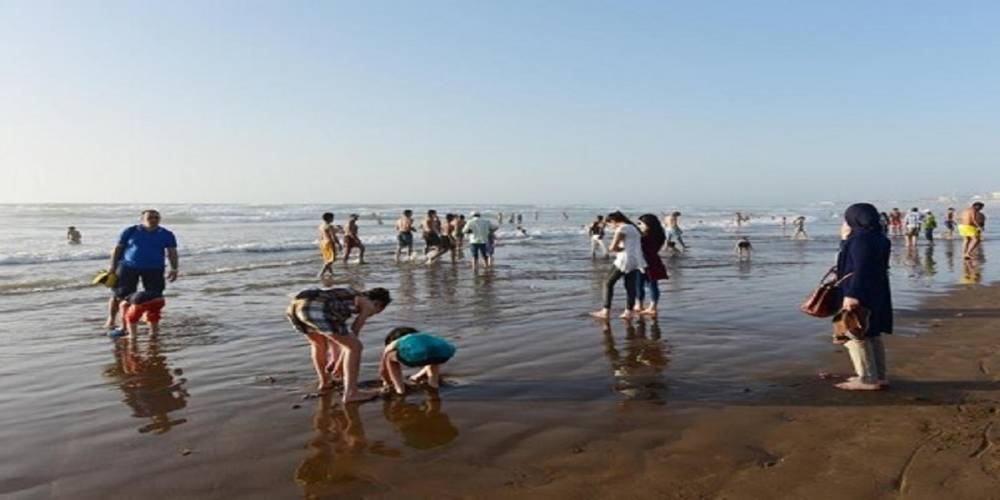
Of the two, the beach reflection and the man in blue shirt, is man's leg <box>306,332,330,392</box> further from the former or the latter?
the man in blue shirt

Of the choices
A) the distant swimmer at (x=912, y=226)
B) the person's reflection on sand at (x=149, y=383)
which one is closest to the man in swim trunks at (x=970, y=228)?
the distant swimmer at (x=912, y=226)

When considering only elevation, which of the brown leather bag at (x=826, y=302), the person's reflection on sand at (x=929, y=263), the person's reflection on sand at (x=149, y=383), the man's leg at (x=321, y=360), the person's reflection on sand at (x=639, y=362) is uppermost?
the brown leather bag at (x=826, y=302)

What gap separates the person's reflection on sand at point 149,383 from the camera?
562 cm

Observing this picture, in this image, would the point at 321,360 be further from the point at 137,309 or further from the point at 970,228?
the point at 970,228

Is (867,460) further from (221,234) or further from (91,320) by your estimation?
(221,234)

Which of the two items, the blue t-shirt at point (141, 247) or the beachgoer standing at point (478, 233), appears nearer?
the blue t-shirt at point (141, 247)

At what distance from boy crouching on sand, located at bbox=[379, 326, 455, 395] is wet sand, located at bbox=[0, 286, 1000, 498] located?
23 cm

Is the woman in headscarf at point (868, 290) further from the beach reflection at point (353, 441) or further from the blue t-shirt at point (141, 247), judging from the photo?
the blue t-shirt at point (141, 247)

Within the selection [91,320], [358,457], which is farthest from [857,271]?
[91,320]

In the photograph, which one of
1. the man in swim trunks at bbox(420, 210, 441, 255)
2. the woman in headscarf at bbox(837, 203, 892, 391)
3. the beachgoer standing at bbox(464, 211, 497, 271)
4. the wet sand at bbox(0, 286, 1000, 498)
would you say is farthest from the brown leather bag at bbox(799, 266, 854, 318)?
the man in swim trunks at bbox(420, 210, 441, 255)

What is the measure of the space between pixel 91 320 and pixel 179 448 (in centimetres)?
775

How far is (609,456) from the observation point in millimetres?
4477

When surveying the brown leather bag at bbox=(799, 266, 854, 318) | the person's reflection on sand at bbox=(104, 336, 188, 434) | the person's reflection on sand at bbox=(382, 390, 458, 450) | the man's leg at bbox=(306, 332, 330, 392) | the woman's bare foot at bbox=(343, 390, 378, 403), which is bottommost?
the person's reflection on sand at bbox=(104, 336, 188, 434)

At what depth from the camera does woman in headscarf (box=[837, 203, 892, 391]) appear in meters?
5.93
